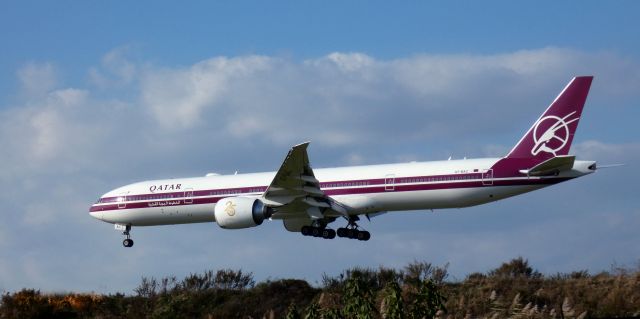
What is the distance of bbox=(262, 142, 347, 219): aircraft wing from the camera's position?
3447 centimetres

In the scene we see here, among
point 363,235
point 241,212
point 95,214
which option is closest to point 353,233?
point 363,235

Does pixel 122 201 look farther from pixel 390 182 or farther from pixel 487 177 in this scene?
pixel 487 177

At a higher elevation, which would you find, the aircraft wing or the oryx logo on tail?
the oryx logo on tail

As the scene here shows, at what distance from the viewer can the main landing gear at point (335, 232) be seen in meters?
38.4

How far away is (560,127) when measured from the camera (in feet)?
115

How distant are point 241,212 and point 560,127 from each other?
39.2ft

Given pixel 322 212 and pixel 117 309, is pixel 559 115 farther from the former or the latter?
pixel 117 309

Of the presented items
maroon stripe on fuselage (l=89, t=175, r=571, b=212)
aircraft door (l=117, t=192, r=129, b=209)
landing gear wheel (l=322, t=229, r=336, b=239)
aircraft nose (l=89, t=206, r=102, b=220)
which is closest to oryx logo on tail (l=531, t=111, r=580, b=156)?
maroon stripe on fuselage (l=89, t=175, r=571, b=212)

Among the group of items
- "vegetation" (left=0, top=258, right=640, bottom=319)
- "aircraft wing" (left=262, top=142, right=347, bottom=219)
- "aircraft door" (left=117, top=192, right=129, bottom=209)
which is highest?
"aircraft door" (left=117, top=192, right=129, bottom=209)

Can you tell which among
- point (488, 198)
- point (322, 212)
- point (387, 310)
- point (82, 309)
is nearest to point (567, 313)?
point (387, 310)

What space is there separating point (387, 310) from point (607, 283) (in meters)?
14.7

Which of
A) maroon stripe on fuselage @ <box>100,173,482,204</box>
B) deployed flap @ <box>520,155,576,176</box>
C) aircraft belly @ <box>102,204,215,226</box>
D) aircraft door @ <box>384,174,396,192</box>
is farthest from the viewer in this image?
aircraft belly @ <box>102,204,215,226</box>

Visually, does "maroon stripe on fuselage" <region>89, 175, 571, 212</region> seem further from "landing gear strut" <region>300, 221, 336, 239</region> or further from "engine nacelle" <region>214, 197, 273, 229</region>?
"engine nacelle" <region>214, 197, 273, 229</region>

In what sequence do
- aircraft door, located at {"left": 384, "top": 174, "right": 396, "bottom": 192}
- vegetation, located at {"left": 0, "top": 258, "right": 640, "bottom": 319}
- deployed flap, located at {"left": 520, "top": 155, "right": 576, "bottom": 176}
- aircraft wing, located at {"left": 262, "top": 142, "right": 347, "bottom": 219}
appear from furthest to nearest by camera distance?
1. aircraft door, located at {"left": 384, "top": 174, "right": 396, "bottom": 192}
2. aircraft wing, located at {"left": 262, "top": 142, "right": 347, "bottom": 219}
3. deployed flap, located at {"left": 520, "top": 155, "right": 576, "bottom": 176}
4. vegetation, located at {"left": 0, "top": 258, "right": 640, "bottom": 319}
